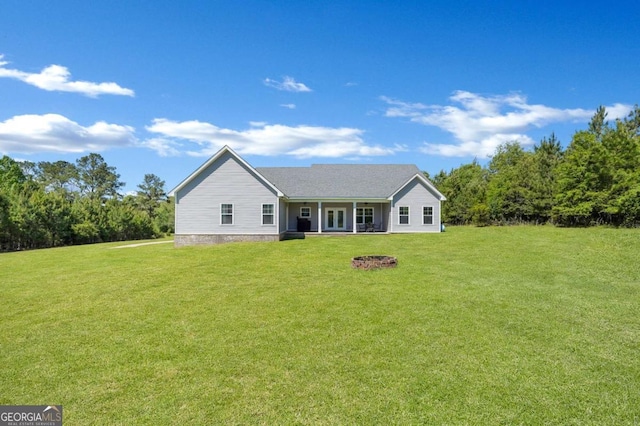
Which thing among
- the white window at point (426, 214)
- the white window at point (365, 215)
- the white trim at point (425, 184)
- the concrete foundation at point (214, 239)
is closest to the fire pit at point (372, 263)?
the concrete foundation at point (214, 239)

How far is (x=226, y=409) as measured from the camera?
4266mm

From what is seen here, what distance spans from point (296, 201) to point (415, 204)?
8.64 metres

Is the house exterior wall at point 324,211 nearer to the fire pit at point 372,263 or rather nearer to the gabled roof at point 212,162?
the gabled roof at point 212,162

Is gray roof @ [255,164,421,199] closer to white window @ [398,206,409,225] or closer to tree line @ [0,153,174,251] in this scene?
white window @ [398,206,409,225]

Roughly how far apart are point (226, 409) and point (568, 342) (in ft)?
18.7

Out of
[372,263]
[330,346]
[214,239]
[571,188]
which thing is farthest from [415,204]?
[330,346]

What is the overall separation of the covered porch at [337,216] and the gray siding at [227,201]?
16.4ft

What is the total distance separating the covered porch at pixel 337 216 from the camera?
27219 mm

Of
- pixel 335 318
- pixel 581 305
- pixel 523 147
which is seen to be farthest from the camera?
pixel 523 147

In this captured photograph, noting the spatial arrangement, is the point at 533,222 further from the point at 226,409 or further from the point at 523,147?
the point at 226,409

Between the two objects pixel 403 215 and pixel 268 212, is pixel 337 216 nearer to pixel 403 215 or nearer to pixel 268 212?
pixel 403 215

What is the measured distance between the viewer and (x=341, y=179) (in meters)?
28.9

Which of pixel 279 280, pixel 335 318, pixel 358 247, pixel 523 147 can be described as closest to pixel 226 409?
pixel 335 318

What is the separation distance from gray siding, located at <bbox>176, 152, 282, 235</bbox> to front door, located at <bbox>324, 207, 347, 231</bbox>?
6.34 metres
